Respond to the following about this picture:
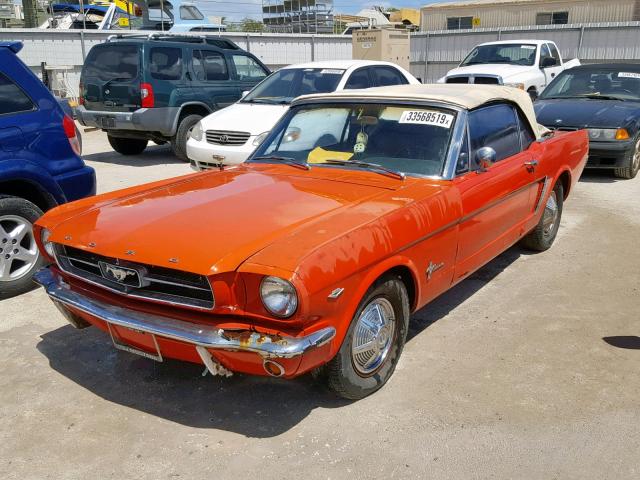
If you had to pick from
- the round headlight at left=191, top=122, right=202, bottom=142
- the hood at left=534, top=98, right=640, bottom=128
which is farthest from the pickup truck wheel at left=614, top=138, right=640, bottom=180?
the round headlight at left=191, top=122, right=202, bottom=142

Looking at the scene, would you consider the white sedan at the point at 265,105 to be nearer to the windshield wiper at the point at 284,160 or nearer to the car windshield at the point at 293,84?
the car windshield at the point at 293,84

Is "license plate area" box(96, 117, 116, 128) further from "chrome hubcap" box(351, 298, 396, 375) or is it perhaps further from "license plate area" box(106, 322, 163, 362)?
"chrome hubcap" box(351, 298, 396, 375)

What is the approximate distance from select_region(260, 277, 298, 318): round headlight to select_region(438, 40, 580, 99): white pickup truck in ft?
38.0

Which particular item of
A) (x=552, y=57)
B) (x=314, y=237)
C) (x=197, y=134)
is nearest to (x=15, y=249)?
(x=314, y=237)

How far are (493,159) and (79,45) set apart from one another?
1618 centimetres

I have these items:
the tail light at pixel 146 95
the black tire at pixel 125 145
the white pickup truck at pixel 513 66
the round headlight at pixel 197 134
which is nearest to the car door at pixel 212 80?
the tail light at pixel 146 95

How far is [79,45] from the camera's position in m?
17.6

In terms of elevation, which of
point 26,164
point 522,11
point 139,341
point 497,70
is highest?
point 522,11

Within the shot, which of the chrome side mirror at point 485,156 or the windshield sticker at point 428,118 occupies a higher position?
the windshield sticker at point 428,118

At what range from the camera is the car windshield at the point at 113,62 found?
10500mm

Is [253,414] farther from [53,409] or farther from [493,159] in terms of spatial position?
[493,159]

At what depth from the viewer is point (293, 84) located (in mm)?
9422

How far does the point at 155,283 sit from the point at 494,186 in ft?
8.07

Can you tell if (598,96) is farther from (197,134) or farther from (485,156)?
(485,156)
